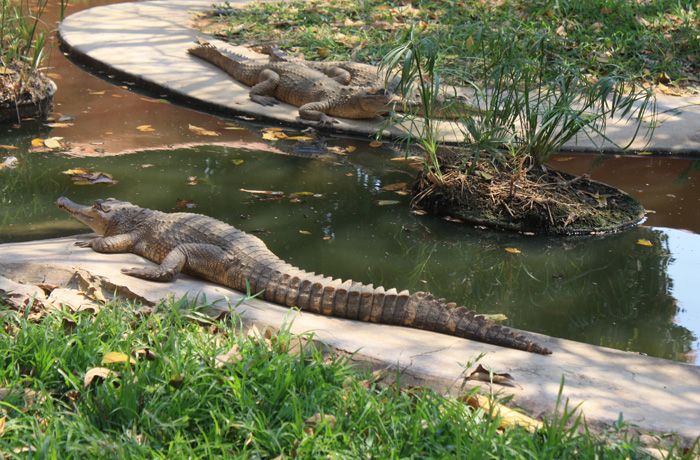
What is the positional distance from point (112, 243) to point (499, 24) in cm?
680

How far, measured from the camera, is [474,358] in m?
4.13

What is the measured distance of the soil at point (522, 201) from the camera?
6.78m

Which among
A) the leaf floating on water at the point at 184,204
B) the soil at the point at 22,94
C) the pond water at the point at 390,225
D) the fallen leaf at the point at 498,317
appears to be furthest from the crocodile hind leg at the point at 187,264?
the soil at the point at 22,94

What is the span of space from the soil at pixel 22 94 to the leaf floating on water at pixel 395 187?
3709 mm

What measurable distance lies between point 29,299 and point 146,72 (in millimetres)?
6556

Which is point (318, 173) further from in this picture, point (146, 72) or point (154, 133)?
point (146, 72)

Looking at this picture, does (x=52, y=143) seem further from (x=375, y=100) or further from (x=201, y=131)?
(x=375, y=100)

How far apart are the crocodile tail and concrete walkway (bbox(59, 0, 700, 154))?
3.40 m

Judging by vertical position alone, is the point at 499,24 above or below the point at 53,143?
above

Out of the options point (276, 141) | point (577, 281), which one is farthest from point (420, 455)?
point (276, 141)

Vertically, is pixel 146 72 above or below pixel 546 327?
above

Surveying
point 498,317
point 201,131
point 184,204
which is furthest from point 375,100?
point 498,317

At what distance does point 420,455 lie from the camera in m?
3.30

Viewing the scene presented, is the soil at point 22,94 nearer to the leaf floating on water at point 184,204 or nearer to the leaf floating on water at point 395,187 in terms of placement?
the leaf floating on water at point 184,204
